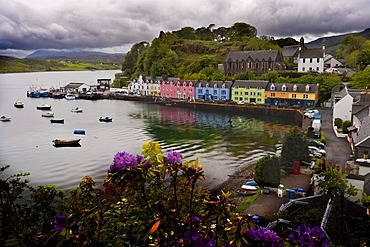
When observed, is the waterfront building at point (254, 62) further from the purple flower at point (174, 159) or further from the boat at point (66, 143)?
the purple flower at point (174, 159)

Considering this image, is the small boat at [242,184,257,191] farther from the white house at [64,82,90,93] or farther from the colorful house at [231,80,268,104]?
the white house at [64,82,90,93]

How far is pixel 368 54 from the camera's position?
45.1 m

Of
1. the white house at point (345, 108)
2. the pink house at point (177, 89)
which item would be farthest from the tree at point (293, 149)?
the pink house at point (177, 89)

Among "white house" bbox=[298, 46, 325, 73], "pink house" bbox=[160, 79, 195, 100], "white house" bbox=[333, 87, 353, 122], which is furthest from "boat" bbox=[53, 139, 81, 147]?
"white house" bbox=[298, 46, 325, 73]

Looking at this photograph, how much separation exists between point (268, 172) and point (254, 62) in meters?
42.4

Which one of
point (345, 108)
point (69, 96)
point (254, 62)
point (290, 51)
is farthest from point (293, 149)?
point (69, 96)

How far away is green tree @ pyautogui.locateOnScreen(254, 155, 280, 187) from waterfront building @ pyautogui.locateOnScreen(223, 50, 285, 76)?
129ft

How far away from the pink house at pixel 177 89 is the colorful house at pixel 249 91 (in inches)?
297

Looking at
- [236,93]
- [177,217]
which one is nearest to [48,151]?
[177,217]

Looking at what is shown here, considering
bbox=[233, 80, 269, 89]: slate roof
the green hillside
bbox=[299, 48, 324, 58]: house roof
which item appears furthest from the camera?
the green hillside

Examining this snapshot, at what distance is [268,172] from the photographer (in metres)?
13.8

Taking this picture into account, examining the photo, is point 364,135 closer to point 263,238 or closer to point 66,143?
point 263,238

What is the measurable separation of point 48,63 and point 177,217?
500 feet

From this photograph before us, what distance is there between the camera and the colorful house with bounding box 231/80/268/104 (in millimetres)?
42750
